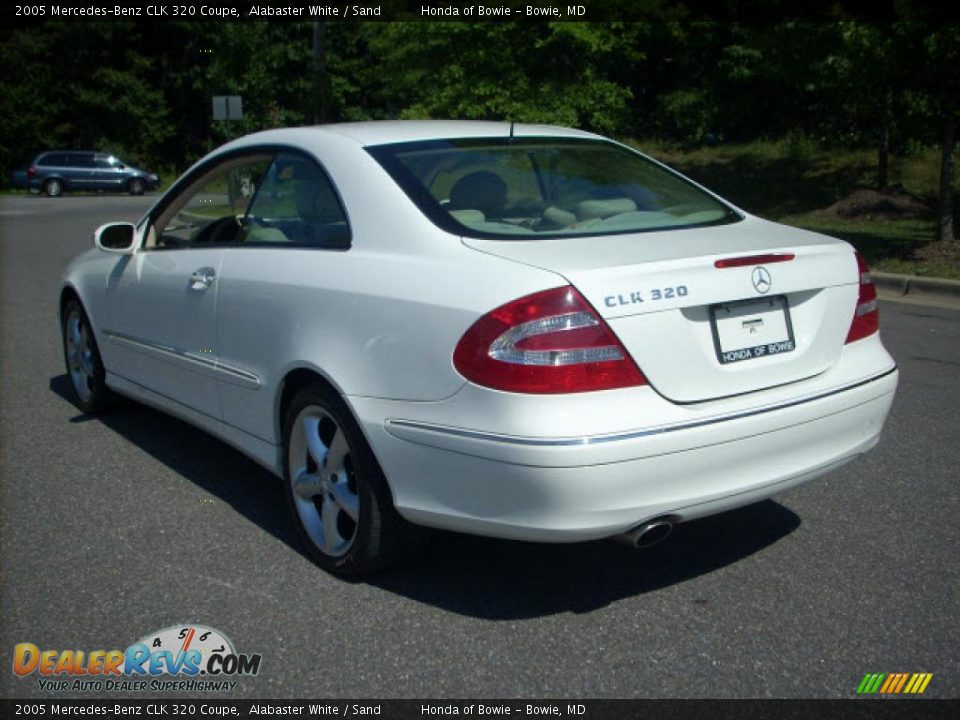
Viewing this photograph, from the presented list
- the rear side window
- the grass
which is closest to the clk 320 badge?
the grass

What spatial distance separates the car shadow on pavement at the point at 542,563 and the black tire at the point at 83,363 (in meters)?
1.40

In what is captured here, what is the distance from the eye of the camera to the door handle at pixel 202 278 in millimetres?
4355

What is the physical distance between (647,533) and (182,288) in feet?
7.97

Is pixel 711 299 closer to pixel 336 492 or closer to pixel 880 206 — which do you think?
pixel 336 492

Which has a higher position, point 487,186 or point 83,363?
point 487,186

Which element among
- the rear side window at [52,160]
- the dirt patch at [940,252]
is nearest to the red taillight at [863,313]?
the dirt patch at [940,252]

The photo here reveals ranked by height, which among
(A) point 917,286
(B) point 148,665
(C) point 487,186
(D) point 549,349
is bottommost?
(B) point 148,665

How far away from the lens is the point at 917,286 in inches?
422

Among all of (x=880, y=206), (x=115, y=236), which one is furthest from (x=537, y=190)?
(x=880, y=206)

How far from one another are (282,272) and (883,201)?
15.9 meters

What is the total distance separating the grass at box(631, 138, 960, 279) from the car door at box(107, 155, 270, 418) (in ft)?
30.7

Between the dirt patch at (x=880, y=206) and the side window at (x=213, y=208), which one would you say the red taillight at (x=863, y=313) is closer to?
the side window at (x=213, y=208)

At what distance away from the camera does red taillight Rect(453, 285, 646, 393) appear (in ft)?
9.91
